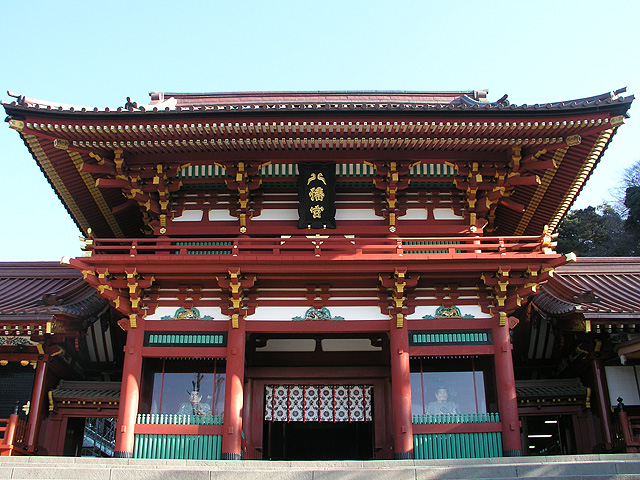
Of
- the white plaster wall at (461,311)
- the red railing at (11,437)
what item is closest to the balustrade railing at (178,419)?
the red railing at (11,437)

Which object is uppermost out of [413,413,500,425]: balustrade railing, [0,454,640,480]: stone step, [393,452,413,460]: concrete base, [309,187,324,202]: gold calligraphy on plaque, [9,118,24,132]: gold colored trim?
[9,118,24,132]: gold colored trim

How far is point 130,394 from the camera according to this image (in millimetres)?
11391

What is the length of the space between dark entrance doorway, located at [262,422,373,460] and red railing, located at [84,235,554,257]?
507 centimetres

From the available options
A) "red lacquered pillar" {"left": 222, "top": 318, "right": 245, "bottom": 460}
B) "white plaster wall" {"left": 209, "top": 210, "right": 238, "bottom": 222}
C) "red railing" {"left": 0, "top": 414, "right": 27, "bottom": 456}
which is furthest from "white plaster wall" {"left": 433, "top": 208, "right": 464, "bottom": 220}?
"red railing" {"left": 0, "top": 414, "right": 27, "bottom": 456}

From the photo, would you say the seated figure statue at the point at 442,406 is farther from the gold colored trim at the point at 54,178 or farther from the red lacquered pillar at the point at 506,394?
the gold colored trim at the point at 54,178

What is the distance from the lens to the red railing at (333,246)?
38.0 ft

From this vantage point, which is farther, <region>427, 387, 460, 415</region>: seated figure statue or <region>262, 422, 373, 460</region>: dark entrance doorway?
<region>262, 422, 373, 460</region>: dark entrance doorway

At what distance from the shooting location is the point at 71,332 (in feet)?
44.8

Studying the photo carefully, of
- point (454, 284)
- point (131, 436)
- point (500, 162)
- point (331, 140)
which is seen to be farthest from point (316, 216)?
point (131, 436)

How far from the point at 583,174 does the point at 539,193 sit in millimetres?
1024

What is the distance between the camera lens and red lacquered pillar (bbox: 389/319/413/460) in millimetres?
10969

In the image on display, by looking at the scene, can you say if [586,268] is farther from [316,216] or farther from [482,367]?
[316,216]

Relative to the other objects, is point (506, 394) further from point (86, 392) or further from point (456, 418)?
point (86, 392)

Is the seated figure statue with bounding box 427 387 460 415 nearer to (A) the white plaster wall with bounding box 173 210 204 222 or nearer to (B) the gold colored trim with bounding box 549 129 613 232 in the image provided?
(B) the gold colored trim with bounding box 549 129 613 232
